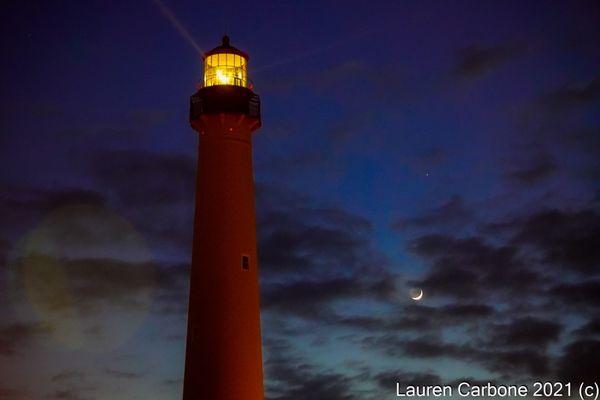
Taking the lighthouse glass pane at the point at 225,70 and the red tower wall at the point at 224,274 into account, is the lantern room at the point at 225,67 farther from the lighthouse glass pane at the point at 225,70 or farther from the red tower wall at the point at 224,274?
the red tower wall at the point at 224,274

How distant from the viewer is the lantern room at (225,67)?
80.7 ft

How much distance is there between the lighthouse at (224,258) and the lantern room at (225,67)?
13.0 inches

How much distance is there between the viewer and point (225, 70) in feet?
80.9

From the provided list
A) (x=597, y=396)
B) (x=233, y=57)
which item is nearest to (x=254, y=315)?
(x=233, y=57)

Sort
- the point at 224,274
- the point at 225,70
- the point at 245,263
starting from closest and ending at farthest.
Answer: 1. the point at 224,274
2. the point at 245,263
3. the point at 225,70

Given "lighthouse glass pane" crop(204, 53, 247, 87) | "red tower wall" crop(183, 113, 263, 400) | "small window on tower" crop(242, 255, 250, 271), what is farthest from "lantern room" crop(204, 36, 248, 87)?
"small window on tower" crop(242, 255, 250, 271)

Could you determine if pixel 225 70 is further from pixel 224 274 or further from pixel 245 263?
pixel 224 274

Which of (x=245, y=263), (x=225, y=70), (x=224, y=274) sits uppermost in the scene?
(x=225, y=70)

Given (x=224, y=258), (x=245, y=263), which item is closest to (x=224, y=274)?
(x=224, y=258)

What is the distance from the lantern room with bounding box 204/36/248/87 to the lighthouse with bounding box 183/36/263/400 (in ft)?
1.08

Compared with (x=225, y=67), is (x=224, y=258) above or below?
below

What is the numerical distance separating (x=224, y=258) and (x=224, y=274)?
398mm

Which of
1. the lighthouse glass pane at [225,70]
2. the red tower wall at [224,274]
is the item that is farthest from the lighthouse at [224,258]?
the lighthouse glass pane at [225,70]

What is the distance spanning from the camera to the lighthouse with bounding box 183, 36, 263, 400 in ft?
73.5
